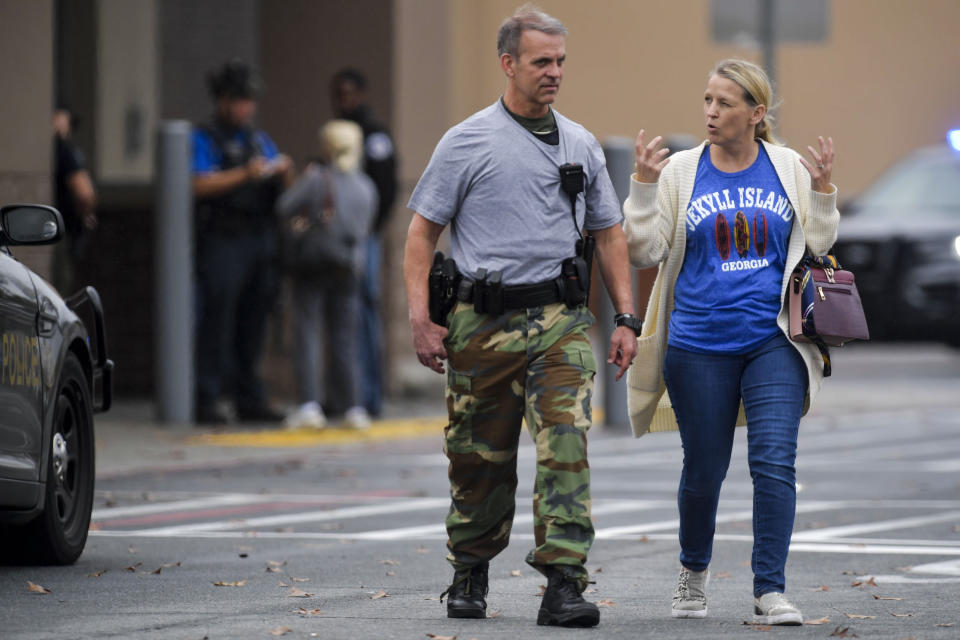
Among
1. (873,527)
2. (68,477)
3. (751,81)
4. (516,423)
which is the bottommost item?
(873,527)

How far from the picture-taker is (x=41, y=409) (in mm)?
8266

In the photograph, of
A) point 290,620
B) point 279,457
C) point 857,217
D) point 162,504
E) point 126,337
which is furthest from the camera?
point 857,217

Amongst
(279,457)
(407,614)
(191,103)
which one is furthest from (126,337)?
(407,614)

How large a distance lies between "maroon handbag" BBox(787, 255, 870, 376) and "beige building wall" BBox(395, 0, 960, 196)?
20.7 metres

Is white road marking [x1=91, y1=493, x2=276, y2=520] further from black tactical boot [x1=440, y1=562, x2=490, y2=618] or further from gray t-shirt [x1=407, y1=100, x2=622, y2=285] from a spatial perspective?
gray t-shirt [x1=407, y1=100, x2=622, y2=285]

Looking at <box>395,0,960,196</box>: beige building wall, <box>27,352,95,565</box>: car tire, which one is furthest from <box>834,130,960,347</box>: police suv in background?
<box>27,352,95,565</box>: car tire

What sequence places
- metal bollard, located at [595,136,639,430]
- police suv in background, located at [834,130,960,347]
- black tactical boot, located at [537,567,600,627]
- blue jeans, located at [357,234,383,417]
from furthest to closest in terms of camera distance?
police suv in background, located at [834,130,960,347] < metal bollard, located at [595,136,639,430] < blue jeans, located at [357,234,383,417] < black tactical boot, located at [537,567,600,627]

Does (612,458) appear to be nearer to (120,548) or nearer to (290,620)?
(120,548)

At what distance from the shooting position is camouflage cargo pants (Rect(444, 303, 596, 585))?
7047 mm

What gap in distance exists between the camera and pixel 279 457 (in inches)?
551

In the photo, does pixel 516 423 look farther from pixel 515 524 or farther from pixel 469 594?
pixel 515 524

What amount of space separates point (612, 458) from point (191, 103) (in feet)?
20.2

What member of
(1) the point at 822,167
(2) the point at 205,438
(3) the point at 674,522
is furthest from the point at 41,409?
(2) the point at 205,438

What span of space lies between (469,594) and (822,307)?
58.0 inches
